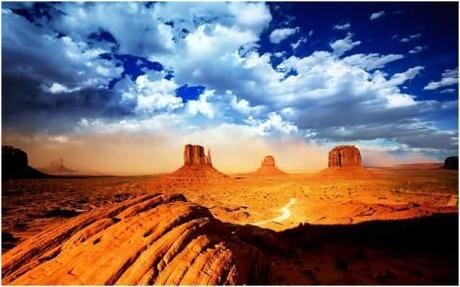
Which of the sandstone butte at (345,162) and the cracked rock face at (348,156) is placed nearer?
the sandstone butte at (345,162)

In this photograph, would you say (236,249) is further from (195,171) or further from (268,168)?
(268,168)

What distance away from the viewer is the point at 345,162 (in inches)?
4707

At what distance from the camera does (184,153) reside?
111875 millimetres

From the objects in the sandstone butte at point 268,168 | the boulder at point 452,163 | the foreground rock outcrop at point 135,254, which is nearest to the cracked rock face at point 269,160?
the sandstone butte at point 268,168

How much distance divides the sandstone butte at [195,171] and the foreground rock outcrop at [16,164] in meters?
62.0

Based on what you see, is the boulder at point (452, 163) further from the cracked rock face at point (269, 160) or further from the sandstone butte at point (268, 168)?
the cracked rock face at point (269, 160)

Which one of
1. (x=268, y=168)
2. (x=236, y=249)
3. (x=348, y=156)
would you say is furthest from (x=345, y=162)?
(x=236, y=249)

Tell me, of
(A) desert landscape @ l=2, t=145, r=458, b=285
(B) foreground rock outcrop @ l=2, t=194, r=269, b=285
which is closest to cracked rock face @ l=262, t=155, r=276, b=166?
(A) desert landscape @ l=2, t=145, r=458, b=285

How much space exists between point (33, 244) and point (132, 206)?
324 cm

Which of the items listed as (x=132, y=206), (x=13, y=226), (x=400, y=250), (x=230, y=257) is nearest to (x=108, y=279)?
(x=230, y=257)

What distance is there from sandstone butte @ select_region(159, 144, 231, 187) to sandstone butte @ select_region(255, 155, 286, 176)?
5329 cm

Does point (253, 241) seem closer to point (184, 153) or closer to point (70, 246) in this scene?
point (70, 246)

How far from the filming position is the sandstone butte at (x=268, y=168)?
161 metres

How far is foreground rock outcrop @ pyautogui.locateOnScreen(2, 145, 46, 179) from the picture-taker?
10825 cm
